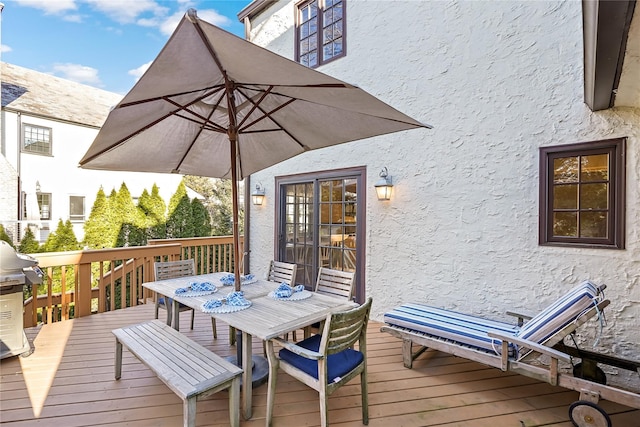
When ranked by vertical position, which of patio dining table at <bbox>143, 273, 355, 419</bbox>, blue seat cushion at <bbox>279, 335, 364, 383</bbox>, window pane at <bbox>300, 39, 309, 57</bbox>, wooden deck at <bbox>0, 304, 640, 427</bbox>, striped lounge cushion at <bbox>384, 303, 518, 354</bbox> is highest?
window pane at <bbox>300, 39, 309, 57</bbox>

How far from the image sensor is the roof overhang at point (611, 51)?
1340 millimetres

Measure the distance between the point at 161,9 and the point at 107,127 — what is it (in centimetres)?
910

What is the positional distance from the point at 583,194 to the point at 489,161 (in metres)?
0.85

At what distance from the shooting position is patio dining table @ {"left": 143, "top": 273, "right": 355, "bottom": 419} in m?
2.08

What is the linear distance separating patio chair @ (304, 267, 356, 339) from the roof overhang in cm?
231

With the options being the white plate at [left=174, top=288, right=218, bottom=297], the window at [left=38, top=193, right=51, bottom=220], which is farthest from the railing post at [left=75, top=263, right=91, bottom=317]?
the window at [left=38, top=193, right=51, bottom=220]

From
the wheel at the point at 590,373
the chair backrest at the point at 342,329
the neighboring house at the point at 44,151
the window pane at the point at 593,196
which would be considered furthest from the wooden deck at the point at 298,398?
the neighboring house at the point at 44,151

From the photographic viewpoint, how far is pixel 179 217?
386 inches

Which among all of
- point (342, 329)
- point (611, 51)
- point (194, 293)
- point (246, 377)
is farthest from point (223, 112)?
point (611, 51)

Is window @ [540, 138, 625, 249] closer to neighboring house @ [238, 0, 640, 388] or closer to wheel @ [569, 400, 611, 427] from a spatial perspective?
neighboring house @ [238, 0, 640, 388]

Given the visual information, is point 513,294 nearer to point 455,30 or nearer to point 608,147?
point 608,147

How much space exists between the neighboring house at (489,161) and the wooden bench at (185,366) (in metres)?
2.54

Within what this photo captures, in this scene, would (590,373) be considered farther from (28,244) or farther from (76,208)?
(76,208)

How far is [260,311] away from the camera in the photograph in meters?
2.39
